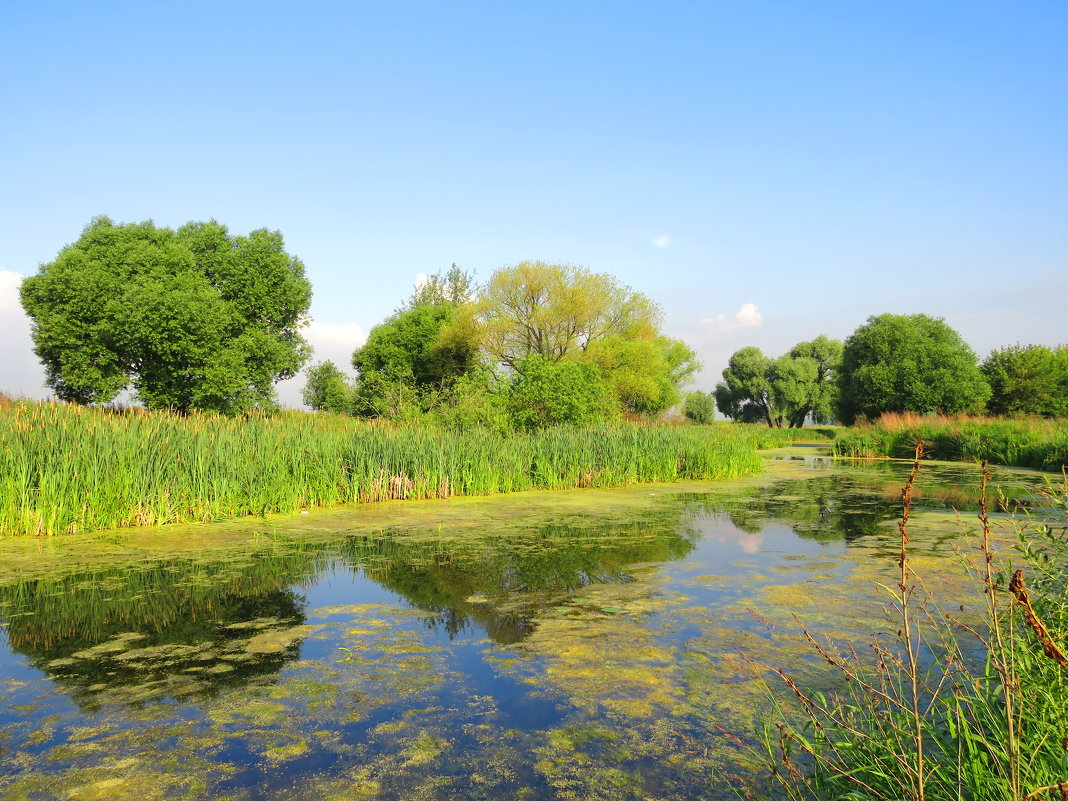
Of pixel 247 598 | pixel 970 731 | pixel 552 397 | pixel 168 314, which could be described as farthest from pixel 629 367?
pixel 970 731

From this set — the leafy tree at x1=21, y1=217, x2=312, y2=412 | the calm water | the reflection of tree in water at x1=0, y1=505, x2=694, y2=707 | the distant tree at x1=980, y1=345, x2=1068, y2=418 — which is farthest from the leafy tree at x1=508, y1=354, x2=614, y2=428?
the distant tree at x1=980, y1=345, x2=1068, y2=418

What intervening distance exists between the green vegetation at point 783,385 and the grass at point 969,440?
87.3ft

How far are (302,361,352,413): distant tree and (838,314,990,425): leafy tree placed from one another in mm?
24287

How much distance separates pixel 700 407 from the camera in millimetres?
56719

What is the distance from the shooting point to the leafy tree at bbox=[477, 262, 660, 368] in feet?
102

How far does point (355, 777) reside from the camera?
2744 millimetres

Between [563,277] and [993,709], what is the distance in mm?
29518

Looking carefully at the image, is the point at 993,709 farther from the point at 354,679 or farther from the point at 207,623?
the point at 207,623

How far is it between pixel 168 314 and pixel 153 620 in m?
22.3

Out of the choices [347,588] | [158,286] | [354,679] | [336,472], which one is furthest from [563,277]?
[354,679]

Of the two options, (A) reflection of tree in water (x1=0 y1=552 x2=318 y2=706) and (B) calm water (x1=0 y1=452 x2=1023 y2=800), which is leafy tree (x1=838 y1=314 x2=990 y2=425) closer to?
(B) calm water (x1=0 y1=452 x2=1023 y2=800)

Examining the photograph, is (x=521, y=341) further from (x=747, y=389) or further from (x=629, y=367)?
(x=747, y=389)

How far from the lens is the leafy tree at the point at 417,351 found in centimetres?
3453

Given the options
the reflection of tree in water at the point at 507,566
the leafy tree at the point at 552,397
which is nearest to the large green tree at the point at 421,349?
the leafy tree at the point at 552,397
